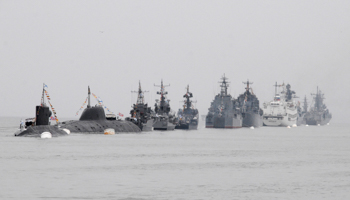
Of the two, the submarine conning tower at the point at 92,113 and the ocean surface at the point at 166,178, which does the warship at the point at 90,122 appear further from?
the ocean surface at the point at 166,178

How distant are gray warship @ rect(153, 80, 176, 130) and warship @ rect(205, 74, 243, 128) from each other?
36019mm

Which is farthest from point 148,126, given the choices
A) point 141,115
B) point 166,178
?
point 166,178

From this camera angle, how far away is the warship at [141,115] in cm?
14088

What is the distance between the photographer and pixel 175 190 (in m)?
30.9

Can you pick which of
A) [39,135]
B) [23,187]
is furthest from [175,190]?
[39,135]

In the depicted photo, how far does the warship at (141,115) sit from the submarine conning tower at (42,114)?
179 feet

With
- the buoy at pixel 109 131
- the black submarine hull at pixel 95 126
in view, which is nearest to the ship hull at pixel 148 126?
the black submarine hull at pixel 95 126

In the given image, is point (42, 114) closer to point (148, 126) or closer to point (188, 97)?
point (148, 126)

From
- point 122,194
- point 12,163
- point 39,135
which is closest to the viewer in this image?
point 122,194

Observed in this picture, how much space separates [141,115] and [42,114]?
208 ft

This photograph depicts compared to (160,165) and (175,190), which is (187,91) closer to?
(160,165)

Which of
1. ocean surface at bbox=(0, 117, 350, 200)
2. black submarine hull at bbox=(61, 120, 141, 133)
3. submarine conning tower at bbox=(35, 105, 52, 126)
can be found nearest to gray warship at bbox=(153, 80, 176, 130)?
black submarine hull at bbox=(61, 120, 141, 133)

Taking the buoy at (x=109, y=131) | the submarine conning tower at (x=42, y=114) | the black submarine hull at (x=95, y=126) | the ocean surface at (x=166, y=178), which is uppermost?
the submarine conning tower at (x=42, y=114)

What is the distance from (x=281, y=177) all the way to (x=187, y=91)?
5333 inches
